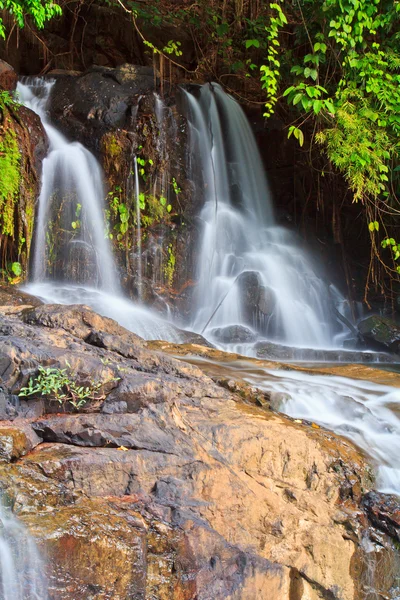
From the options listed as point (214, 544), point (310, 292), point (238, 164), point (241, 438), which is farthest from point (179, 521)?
point (238, 164)

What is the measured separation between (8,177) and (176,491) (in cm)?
608

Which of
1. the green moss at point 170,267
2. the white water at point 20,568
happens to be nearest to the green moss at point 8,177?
the green moss at point 170,267

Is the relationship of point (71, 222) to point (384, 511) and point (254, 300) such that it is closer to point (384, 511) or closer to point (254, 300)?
point (254, 300)

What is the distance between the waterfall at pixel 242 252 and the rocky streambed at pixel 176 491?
5.04m

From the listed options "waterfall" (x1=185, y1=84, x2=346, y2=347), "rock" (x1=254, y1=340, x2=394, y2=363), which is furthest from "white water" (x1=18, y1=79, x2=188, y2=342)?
"rock" (x1=254, y1=340, x2=394, y2=363)

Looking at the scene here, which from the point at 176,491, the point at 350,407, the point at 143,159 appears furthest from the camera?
the point at 143,159

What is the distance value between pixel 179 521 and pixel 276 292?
281 inches

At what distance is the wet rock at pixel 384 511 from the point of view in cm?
328

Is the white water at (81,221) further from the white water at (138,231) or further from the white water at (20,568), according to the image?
the white water at (20,568)

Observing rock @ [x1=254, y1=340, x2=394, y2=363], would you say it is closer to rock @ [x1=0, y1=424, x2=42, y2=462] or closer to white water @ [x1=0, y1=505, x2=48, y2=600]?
rock @ [x1=0, y1=424, x2=42, y2=462]

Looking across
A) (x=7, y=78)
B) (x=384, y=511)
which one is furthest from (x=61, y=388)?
(x=7, y=78)

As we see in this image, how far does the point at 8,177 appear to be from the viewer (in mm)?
7742

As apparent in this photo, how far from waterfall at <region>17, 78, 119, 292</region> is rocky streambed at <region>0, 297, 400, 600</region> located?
183 inches

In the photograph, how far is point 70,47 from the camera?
12445 millimetres
